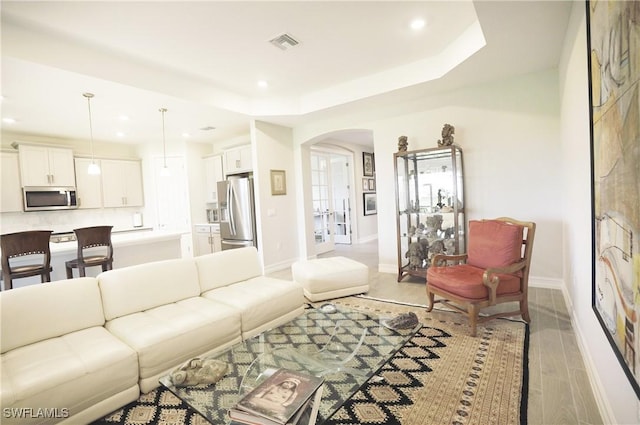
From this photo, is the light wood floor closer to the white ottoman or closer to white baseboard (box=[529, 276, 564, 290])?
white baseboard (box=[529, 276, 564, 290])

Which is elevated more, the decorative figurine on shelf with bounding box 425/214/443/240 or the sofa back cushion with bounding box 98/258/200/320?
the decorative figurine on shelf with bounding box 425/214/443/240

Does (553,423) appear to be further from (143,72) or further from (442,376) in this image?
(143,72)

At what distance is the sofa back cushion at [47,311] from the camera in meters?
1.87

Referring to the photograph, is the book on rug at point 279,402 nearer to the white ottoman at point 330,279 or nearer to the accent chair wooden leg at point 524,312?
the white ottoman at point 330,279

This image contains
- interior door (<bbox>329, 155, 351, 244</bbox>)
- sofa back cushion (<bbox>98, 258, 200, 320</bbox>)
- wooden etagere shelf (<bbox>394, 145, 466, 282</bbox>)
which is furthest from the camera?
interior door (<bbox>329, 155, 351, 244</bbox>)

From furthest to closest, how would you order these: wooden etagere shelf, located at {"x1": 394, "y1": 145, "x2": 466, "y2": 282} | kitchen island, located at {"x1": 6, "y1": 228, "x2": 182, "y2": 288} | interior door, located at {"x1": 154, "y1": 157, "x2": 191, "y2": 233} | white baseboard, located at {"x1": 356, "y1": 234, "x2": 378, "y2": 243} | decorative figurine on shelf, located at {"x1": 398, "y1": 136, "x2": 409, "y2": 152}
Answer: white baseboard, located at {"x1": 356, "y1": 234, "x2": 378, "y2": 243}
interior door, located at {"x1": 154, "y1": 157, "x2": 191, "y2": 233}
decorative figurine on shelf, located at {"x1": 398, "y1": 136, "x2": 409, "y2": 152}
wooden etagere shelf, located at {"x1": 394, "y1": 145, "x2": 466, "y2": 282}
kitchen island, located at {"x1": 6, "y1": 228, "x2": 182, "y2": 288}

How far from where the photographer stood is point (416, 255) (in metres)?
4.19

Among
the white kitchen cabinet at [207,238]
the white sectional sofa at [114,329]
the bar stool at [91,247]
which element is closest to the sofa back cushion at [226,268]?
the white sectional sofa at [114,329]

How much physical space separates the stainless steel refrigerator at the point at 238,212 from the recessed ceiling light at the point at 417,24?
343 cm

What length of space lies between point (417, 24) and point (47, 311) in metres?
3.83

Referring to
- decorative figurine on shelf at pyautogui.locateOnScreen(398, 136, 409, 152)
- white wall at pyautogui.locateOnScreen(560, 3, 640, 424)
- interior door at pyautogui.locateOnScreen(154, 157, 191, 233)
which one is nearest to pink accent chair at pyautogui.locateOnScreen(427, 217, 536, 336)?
white wall at pyautogui.locateOnScreen(560, 3, 640, 424)

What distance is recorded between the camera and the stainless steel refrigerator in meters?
5.38

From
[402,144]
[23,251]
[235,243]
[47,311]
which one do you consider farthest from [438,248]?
[23,251]

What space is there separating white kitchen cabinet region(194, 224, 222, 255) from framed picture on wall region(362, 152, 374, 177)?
13.7 feet
